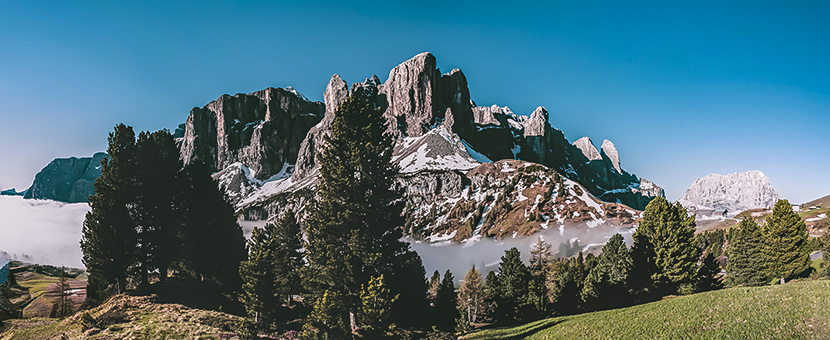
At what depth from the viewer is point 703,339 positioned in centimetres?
1734

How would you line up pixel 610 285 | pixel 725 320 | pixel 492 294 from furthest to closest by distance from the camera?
pixel 492 294
pixel 610 285
pixel 725 320

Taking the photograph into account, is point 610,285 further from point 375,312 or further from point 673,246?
point 375,312

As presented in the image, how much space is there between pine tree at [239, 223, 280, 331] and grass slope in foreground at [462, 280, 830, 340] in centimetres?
1882

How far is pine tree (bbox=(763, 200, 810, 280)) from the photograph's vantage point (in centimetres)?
4159

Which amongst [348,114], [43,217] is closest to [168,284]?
[348,114]

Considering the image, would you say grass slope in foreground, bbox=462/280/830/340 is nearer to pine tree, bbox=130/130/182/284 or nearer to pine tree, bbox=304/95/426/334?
pine tree, bbox=304/95/426/334

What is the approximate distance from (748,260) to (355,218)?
5772cm

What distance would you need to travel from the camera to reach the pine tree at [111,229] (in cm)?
2811

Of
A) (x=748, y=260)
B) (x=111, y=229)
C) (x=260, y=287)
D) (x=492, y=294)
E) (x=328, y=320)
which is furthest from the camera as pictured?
(x=748, y=260)

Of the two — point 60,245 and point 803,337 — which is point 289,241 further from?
point 60,245

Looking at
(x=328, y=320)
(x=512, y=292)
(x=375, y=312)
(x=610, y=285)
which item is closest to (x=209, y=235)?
(x=328, y=320)

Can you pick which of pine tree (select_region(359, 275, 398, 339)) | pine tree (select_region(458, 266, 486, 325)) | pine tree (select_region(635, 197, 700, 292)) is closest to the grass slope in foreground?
pine tree (select_region(359, 275, 398, 339))

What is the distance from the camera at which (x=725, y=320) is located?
19281mm

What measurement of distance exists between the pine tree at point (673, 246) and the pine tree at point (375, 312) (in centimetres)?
4109
